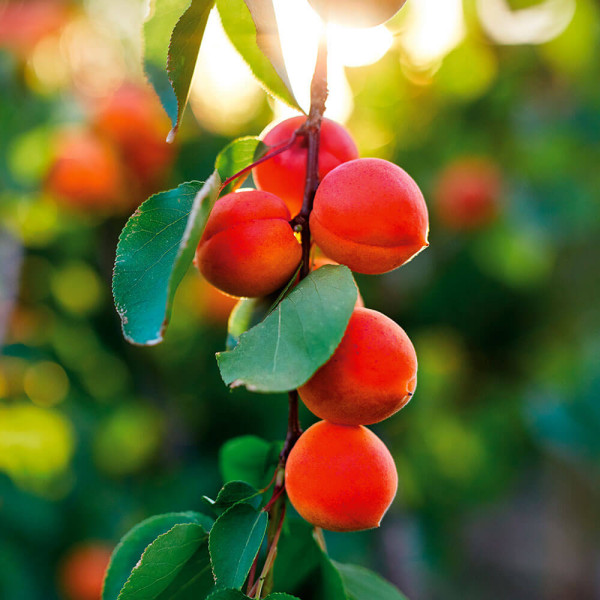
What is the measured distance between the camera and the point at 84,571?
173 centimetres

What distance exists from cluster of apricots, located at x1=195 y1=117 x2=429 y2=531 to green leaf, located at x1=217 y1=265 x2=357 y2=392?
1.7 inches

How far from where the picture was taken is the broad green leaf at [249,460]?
65 cm

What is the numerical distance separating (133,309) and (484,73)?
1.64 metres

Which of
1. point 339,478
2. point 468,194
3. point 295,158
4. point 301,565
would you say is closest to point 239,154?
point 295,158

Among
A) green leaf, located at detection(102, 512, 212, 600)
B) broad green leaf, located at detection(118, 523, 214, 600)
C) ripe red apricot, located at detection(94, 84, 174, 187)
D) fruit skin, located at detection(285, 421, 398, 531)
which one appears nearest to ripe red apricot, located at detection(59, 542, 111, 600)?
ripe red apricot, located at detection(94, 84, 174, 187)

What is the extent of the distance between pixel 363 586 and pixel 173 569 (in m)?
0.21

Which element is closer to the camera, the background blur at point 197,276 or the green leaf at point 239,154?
the green leaf at point 239,154

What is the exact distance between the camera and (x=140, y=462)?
6.78ft

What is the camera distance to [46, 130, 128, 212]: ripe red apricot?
5.16 ft

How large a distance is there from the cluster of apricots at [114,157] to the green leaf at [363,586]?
1253 millimetres

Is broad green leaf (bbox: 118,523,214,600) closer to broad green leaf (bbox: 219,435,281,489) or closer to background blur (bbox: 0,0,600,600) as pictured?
broad green leaf (bbox: 219,435,281,489)

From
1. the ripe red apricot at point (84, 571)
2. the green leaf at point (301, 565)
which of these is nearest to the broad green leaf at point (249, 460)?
the green leaf at point (301, 565)

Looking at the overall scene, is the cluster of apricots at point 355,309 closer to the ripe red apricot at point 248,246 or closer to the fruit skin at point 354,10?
the ripe red apricot at point 248,246

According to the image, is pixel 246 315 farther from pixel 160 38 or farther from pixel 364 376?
pixel 160 38
